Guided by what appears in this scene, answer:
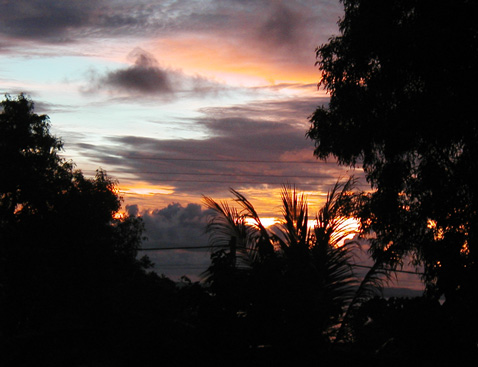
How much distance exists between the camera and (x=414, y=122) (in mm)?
12578

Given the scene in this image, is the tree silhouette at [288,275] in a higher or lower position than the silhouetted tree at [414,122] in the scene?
lower

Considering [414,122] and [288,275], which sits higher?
[414,122]

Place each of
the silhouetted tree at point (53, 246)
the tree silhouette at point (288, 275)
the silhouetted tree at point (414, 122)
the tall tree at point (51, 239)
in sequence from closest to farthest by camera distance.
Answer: the tree silhouette at point (288, 275), the silhouetted tree at point (53, 246), the silhouetted tree at point (414, 122), the tall tree at point (51, 239)

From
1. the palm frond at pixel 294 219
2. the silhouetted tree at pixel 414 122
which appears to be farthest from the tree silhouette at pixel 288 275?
the silhouetted tree at pixel 414 122

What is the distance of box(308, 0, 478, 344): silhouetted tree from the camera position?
1207cm

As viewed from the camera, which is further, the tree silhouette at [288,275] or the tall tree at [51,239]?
→ the tall tree at [51,239]

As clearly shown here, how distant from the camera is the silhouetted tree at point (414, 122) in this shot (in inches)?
475

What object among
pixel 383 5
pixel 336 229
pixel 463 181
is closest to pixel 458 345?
pixel 336 229

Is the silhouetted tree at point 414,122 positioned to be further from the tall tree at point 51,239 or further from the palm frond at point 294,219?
the tall tree at point 51,239

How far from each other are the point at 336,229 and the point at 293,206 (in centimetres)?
74

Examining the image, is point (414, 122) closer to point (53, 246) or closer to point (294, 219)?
point (294, 219)

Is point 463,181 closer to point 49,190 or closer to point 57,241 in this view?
point 57,241

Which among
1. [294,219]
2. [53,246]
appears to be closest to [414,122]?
[294,219]

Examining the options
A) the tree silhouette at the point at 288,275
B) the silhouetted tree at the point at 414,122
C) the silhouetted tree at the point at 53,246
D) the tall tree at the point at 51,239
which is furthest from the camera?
the tall tree at the point at 51,239
